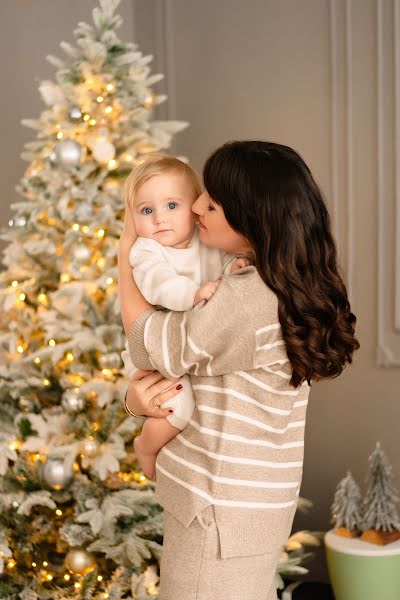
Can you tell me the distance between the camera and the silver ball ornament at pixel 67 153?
285 cm

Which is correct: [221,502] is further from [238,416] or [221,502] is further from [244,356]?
[244,356]

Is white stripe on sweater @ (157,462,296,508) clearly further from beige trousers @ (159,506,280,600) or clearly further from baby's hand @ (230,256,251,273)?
baby's hand @ (230,256,251,273)

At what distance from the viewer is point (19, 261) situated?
3008 mm

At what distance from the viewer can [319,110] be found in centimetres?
350

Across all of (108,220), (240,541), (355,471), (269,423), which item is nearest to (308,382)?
(269,423)

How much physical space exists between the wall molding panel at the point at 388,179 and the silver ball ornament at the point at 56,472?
1307 millimetres

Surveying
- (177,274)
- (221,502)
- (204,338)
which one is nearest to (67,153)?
(177,274)

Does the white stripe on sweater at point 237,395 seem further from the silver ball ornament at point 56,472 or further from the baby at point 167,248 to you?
the silver ball ornament at point 56,472

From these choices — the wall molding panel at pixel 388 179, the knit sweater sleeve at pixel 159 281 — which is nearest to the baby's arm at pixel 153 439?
the knit sweater sleeve at pixel 159 281

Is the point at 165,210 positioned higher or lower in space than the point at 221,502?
higher

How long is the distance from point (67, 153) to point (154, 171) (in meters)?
1.08

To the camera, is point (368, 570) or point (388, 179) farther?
point (388, 179)

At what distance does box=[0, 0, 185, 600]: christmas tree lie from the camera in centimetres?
279

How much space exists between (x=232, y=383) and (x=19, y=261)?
1.54m
